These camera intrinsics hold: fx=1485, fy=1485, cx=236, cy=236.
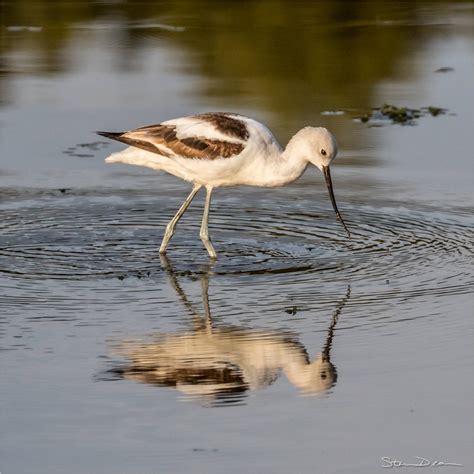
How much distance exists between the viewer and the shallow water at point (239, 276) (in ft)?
21.1

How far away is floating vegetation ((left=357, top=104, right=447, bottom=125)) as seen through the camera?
1395cm

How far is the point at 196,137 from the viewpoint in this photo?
1015 cm

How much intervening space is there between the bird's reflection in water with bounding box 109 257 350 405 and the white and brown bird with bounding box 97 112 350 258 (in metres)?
1.89

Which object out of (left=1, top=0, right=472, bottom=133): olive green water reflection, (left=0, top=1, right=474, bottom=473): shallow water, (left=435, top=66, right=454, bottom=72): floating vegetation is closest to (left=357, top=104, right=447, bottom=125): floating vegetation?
(left=0, top=1, right=474, bottom=473): shallow water

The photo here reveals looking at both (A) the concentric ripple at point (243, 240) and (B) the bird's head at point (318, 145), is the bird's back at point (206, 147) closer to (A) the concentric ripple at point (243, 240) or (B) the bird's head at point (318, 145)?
(B) the bird's head at point (318, 145)

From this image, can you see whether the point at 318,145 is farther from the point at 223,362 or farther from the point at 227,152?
the point at 223,362

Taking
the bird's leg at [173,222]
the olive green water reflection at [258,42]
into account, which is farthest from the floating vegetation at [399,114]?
the bird's leg at [173,222]

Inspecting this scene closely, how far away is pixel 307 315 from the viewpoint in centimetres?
830

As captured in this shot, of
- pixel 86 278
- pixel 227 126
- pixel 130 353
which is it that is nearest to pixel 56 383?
pixel 130 353

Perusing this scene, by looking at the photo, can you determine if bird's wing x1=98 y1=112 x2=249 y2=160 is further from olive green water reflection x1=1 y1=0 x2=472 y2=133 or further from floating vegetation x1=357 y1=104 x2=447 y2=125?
floating vegetation x1=357 y1=104 x2=447 y2=125

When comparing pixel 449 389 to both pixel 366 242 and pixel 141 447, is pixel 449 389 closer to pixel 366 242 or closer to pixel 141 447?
pixel 141 447

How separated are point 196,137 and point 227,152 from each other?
282 mm

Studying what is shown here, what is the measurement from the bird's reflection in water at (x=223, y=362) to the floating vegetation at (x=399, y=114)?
6.03 m

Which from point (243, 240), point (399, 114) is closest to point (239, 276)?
point (243, 240)
